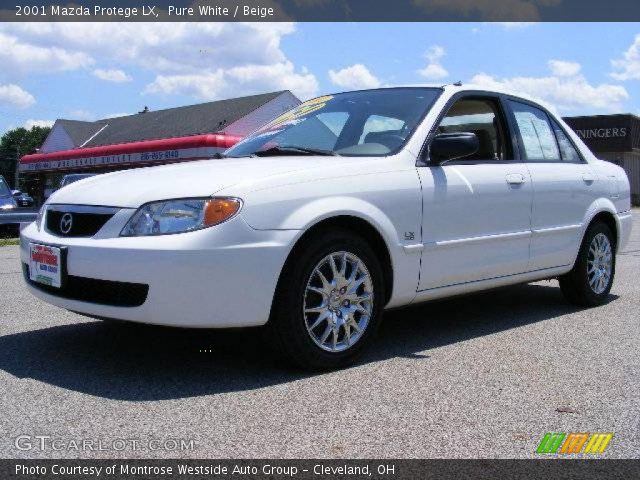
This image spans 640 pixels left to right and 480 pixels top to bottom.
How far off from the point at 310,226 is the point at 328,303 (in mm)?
422

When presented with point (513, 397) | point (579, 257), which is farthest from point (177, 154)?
point (513, 397)

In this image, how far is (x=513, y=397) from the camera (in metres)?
3.40

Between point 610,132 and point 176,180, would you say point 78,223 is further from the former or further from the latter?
point 610,132

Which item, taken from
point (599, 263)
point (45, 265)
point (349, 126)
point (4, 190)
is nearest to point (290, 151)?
point (349, 126)

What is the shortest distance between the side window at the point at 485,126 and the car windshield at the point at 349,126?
351 millimetres

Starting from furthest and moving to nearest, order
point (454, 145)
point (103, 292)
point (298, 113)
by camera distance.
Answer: point (298, 113)
point (454, 145)
point (103, 292)

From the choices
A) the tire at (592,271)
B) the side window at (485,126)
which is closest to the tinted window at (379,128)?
the side window at (485,126)

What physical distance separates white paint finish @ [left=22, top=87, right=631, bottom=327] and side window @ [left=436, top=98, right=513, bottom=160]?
186 mm

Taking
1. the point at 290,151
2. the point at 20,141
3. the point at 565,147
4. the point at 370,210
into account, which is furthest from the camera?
the point at 20,141

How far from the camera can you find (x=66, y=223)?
3830mm

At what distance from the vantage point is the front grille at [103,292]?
3426mm

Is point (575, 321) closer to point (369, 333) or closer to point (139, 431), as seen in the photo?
point (369, 333)

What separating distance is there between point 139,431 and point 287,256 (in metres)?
1.13

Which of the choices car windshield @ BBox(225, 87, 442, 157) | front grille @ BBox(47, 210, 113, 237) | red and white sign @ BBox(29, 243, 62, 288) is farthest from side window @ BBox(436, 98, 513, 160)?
red and white sign @ BBox(29, 243, 62, 288)
